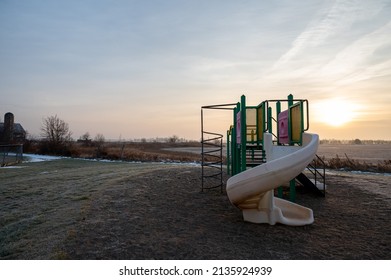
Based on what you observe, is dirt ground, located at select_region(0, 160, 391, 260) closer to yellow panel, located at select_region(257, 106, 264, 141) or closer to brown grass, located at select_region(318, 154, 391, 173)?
yellow panel, located at select_region(257, 106, 264, 141)

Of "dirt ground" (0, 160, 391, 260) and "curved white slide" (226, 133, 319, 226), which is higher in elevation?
"curved white slide" (226, 133, 319, 226)

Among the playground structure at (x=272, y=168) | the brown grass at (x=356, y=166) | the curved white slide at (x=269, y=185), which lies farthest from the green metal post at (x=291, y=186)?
the brown grass at (x=356, y=166)

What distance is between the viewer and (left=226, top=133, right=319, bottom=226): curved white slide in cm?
462

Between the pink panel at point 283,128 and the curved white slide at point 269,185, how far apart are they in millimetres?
1387

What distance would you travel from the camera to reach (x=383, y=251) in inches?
167

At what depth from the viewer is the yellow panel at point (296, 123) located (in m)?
6.73

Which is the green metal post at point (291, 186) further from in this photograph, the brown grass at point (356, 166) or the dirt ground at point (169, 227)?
the brown grass at point (356, 166)

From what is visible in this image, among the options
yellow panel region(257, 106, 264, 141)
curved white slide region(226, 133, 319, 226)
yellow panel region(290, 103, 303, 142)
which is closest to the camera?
curved white slide region(226, 133, 319, 226)

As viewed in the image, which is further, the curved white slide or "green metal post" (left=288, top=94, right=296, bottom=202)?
"green metal post" (left=288, top=94, right=296, bottom=202)

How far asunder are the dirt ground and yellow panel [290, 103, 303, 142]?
175cm

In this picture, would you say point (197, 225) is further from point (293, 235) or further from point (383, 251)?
point (383, 251)

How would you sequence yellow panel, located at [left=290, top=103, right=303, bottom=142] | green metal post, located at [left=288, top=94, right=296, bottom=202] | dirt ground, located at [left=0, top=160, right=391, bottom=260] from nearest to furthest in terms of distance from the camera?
dirt ground, located at [left=0, top=160, right=391, bottom=260]
yellow panel, located at [left=290, top=103, right=303, bottom=142]
green metal post, located at [left=288, top=94, right=296, bottom=202]

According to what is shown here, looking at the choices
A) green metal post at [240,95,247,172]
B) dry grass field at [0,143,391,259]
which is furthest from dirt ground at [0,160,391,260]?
green metal post at [240,95,247,172]
